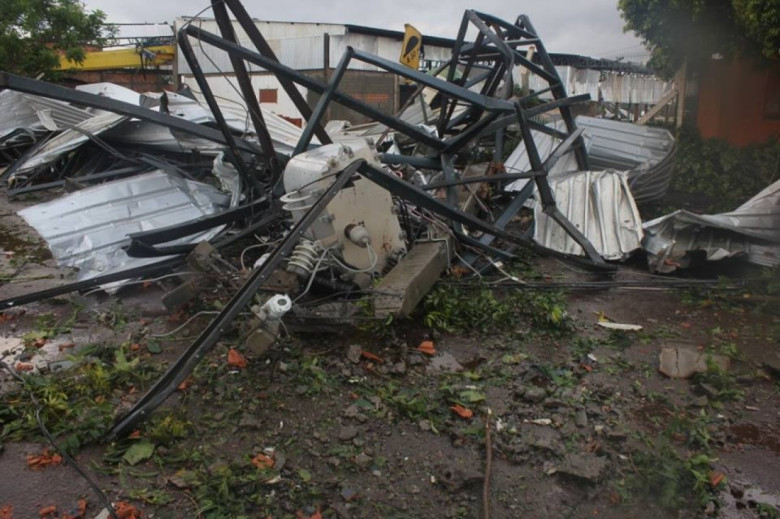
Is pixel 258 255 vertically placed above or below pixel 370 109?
below

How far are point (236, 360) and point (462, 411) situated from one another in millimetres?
1498

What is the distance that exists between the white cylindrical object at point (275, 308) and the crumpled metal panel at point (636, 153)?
5600 mm

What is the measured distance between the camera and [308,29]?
73.1 ft

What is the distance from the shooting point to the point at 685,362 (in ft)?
12.4

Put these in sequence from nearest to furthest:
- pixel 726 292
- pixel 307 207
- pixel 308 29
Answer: pixel 307 207 → pixel 726 292 → pixel 308 29

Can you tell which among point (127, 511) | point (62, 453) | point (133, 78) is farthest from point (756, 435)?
point (133, 78)

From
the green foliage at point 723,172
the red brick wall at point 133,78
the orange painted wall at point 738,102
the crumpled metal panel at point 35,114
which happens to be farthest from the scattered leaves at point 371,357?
the red brick wall at point 133,78

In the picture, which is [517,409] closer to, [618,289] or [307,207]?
[307,207]

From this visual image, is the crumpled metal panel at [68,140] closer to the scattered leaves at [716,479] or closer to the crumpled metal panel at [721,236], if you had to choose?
the crumpled metal panel at [721,236]

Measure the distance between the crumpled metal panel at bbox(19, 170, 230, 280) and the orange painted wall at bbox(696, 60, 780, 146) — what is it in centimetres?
910

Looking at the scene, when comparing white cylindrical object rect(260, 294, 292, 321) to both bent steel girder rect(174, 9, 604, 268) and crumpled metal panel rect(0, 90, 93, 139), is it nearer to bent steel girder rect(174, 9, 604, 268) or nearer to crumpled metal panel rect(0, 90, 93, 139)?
bent steel girder rect(174, 9, 604, 268)

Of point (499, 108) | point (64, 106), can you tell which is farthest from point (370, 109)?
point (64, 106)

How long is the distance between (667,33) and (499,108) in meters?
6.11

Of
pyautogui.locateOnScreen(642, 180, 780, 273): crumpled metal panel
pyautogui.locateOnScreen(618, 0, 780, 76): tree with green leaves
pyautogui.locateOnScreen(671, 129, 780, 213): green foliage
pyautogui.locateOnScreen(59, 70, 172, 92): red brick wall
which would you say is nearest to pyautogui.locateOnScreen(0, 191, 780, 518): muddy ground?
pyautogui.locateOnScreen(642, 180, 780, 273): crumpled metal panel
